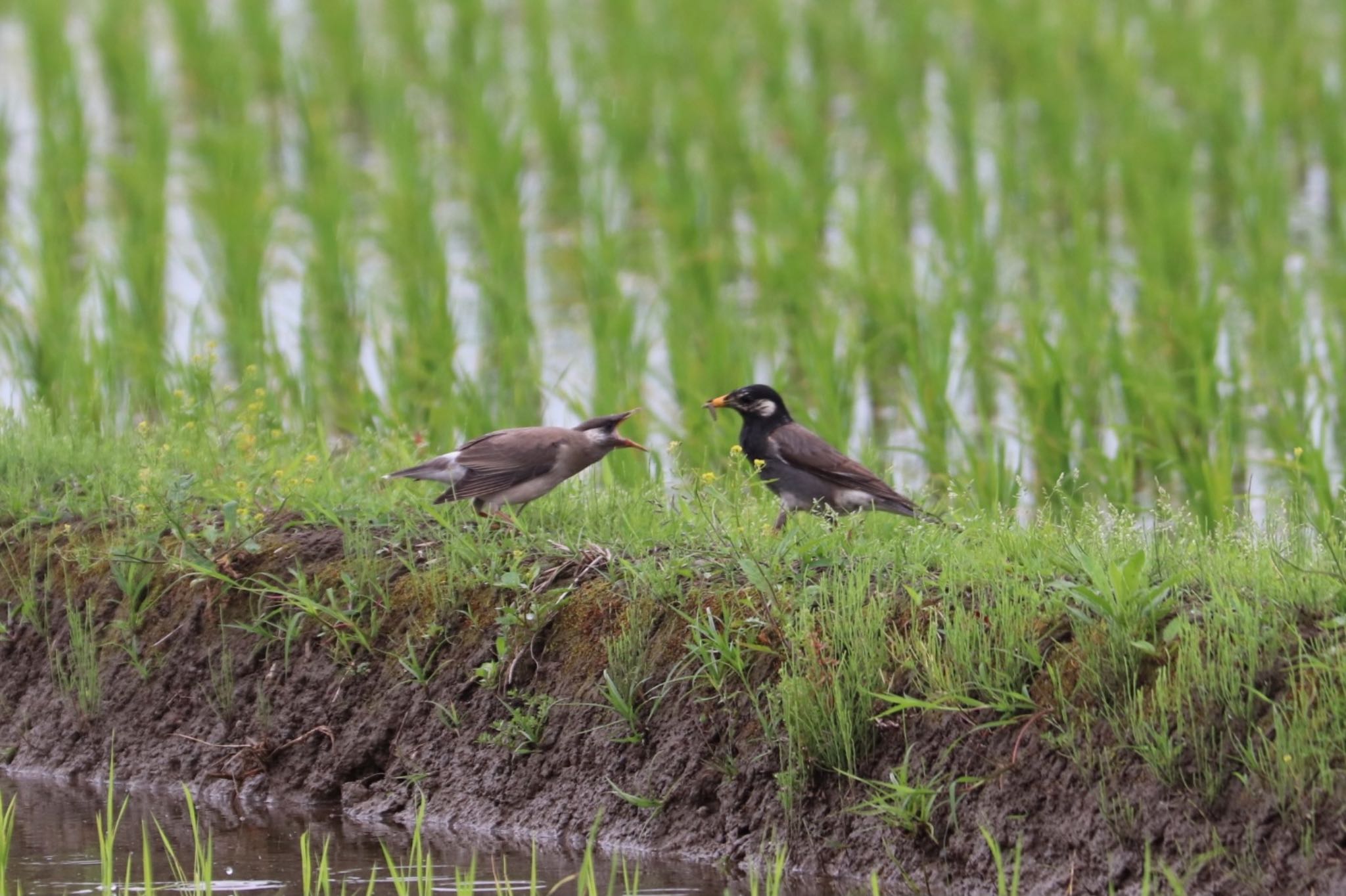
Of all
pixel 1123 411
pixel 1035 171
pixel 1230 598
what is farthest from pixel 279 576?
pixel 1035 171

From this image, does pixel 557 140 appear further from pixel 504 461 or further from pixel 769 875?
pixel 769 875

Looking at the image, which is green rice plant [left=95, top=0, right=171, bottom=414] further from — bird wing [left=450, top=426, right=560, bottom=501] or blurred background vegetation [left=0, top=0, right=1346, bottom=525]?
bird wing [left=450, top=426, right=560, bottom=501]

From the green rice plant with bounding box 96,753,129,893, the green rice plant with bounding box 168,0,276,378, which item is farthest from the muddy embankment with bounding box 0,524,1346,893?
the green rice plant with bounding box 168,0,276,378

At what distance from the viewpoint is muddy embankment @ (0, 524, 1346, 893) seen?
4281 mm

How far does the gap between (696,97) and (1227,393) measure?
521 cm

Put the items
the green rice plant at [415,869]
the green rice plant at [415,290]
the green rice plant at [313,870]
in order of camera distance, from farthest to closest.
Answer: the green rice plant at [415,290] < the green rice plant at [313,870] < the green rice plant at [415,869]

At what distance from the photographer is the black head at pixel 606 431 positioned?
19.1ft

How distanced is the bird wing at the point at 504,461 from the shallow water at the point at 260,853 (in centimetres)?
97

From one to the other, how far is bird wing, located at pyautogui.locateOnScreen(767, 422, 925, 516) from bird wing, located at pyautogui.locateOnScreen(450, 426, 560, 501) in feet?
2.39

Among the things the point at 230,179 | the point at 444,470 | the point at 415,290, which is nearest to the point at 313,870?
the point at 444,470

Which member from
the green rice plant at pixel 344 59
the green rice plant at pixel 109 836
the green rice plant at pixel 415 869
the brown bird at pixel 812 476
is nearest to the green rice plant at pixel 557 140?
the green rice plant at pixel 344 59

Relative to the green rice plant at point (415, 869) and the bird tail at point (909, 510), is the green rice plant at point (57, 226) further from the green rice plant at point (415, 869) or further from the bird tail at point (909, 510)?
the bird tail at point (909, 510)

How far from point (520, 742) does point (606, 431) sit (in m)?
1.22

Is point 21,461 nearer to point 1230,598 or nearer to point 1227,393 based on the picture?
point 1230,598
